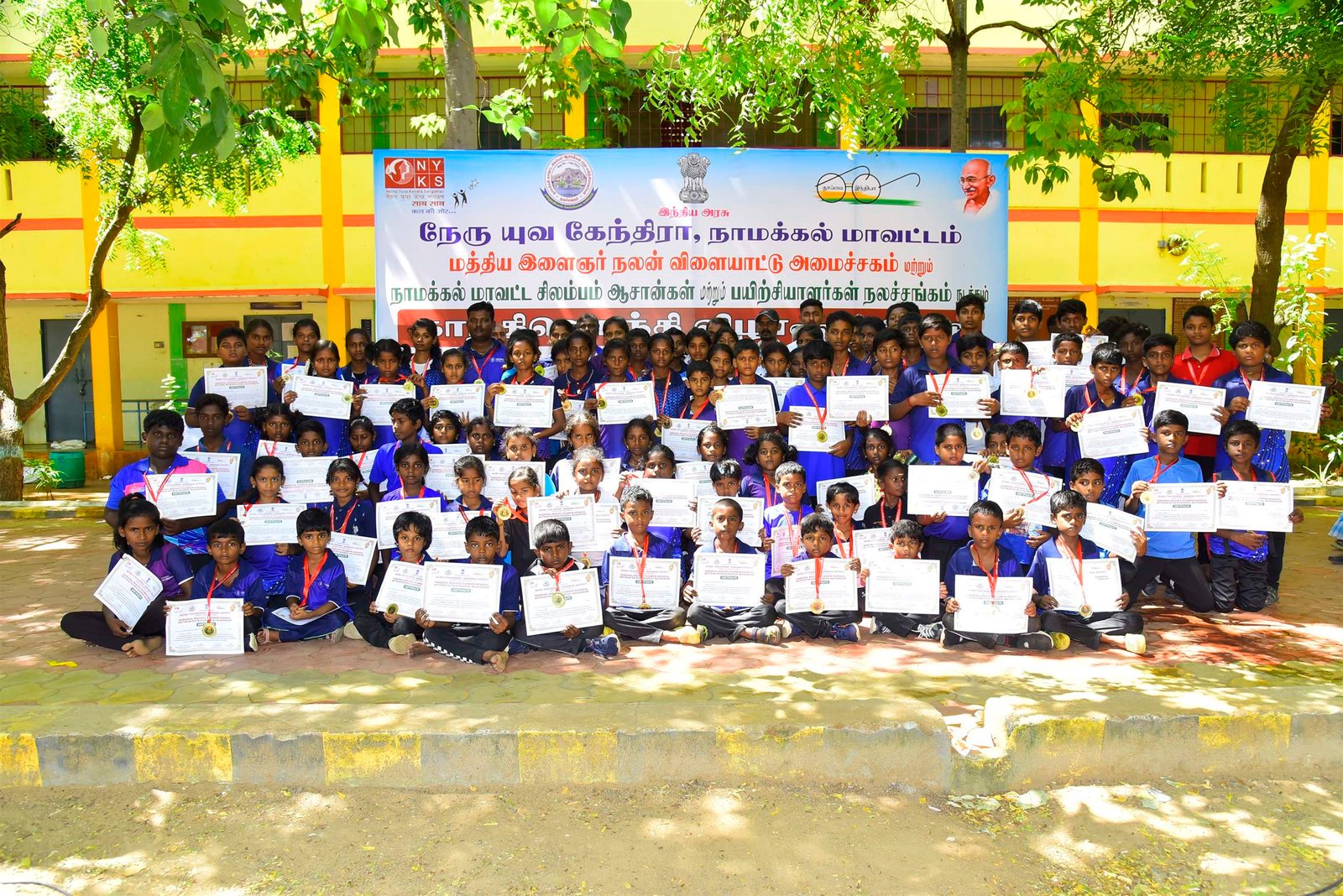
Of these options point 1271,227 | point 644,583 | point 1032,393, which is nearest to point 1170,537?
point 1032,393

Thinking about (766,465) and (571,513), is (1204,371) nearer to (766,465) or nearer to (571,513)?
(766,465)

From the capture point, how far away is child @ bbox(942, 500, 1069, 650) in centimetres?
471

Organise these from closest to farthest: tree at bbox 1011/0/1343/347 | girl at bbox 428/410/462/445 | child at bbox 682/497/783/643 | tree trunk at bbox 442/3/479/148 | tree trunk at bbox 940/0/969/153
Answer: child at bbox 682/497/783/643, girl at bbox 428/410/462/445, tree at bbox 1011/0/1343/347, tree trunk at bbox 442/3/479/148, tree trunk at bbox 940/0/969/153

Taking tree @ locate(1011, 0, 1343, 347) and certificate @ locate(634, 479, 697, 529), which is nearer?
certificate @ locate(634, 479, 697, 529)

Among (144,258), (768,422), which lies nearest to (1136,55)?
(768,422)

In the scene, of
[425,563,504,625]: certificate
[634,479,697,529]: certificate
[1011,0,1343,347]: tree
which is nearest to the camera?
[425,563,504,625]: certificate

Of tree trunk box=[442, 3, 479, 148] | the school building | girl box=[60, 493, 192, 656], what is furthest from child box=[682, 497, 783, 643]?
the school building

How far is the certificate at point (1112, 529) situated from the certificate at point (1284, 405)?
1015 millimetres

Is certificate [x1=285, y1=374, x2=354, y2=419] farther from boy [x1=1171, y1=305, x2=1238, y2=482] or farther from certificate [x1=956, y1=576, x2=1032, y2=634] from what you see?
boy [x1=1171, y1=305, x2=1238, y2=482]

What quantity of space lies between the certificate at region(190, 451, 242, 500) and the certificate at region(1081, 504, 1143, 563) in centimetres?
446

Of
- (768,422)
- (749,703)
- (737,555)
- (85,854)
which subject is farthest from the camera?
(768,422)

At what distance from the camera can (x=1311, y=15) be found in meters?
6.35

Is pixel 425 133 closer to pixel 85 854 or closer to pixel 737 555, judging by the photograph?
pixel 737 555

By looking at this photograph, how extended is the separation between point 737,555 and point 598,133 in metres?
8.91
